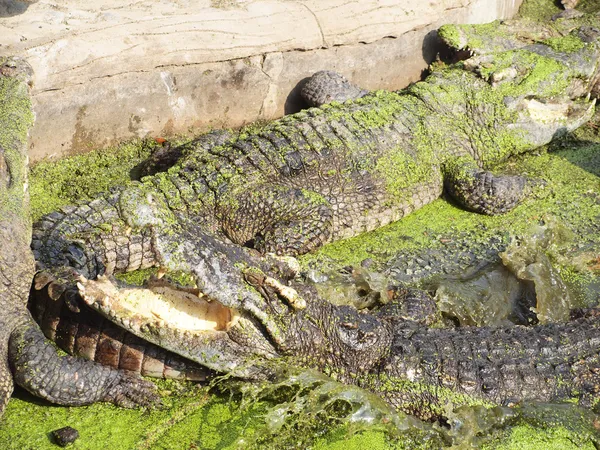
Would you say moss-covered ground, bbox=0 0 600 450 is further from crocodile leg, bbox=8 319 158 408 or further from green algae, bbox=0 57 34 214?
green algae, bbox=0 57 34 214

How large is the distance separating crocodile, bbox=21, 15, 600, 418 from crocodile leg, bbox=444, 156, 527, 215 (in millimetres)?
12

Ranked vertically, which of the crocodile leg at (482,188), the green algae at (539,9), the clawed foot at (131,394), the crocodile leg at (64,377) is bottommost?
the crocodile leg at (482,188)

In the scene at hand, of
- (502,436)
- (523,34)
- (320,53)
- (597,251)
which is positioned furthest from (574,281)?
(523,34)

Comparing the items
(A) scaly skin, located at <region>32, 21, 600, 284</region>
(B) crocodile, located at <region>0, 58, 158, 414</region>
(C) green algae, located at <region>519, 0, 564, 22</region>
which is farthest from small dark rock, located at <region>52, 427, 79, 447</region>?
(C) green algae, located at <region>519, 0, 564, 22</region>

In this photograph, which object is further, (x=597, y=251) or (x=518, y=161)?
(x=518, y=161)

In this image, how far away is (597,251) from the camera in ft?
18.2

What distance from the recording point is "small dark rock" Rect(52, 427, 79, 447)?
368 cm

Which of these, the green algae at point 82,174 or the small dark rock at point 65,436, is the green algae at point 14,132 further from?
the small dark rock at point 65,436

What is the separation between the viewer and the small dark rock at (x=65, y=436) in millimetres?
3684

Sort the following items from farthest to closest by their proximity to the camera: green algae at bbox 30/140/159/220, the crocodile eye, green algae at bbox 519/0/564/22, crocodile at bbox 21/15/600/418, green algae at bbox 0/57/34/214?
1. green algae at bbox 519/0/564/22
2. green algae at bbox 30/140/159/220
3. the crocodile eye
4. green algae at bbox 0/57/34/214
5. crocodile at bbox 21/15/600/418

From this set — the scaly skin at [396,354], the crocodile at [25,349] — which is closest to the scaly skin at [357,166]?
the crocodile at [25,349]

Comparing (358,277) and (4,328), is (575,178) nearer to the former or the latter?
(358,277)

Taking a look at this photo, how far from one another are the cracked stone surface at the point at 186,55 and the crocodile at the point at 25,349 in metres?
1.43

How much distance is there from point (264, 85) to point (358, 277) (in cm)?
235
